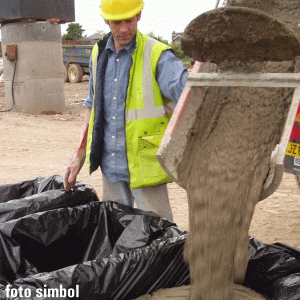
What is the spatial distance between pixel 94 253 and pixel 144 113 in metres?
0.84

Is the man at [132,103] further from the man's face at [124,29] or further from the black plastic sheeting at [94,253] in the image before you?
the black plastic sheeting at [94,253]

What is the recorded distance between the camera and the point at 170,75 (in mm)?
2484

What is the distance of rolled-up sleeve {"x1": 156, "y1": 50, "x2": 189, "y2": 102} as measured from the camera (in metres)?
2.44

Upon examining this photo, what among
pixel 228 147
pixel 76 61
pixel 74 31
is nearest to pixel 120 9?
pixel 228 147

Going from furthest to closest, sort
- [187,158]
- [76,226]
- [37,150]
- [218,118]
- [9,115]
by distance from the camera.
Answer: [9,115] → [37,150] → [76,226] → [218,118] → [187,158]

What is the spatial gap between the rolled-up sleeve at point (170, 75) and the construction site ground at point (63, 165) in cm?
171

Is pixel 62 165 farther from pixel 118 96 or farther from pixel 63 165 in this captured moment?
pixel 118 96

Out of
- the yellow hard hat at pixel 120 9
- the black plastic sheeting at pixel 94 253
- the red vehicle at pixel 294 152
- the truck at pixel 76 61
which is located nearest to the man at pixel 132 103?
the yellow hard hat at pixel 120 9

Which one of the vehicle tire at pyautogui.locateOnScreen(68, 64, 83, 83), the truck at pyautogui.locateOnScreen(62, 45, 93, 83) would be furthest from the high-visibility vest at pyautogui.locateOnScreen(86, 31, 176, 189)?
the vehicle tire at pyautogui.locateOnScreen(68, 64, 83, 83)

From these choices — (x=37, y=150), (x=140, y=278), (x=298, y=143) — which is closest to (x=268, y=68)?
(x=298, y=143)

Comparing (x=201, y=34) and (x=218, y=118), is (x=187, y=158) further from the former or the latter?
(x=201, y=34)

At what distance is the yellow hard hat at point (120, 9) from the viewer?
2.47m

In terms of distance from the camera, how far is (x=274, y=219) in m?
4.11

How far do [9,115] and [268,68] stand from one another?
7489 millimetres
